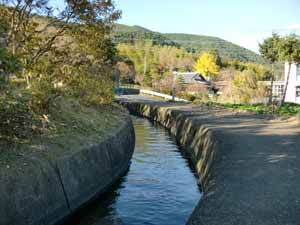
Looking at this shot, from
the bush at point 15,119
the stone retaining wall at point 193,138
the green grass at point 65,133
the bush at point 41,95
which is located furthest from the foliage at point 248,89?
the bush at point 15,119

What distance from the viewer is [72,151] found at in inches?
442

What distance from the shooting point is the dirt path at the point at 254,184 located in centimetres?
784

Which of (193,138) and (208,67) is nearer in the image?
(193,138)

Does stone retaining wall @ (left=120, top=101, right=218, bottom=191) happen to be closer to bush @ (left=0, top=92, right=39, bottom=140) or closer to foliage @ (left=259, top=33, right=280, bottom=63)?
bush @ (left=0, top=92, right=39, bottom=140)

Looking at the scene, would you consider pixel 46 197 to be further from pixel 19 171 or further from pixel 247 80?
pixel 247 80

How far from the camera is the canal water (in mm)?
10633

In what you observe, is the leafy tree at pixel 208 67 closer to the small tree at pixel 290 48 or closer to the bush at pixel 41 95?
the small tree at pixel 290 48

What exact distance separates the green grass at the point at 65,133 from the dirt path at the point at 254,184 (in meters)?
3.83

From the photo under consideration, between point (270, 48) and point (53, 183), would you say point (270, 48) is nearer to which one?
point (270, 48)

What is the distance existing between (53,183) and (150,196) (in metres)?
3.82

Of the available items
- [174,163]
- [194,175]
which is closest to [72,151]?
[194,175]

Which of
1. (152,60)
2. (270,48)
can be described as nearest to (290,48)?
(270,48)

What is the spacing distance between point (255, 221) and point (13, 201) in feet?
14.1

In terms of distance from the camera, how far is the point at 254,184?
10.0 m
